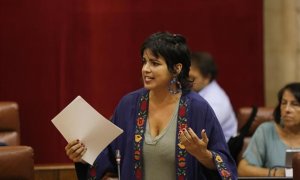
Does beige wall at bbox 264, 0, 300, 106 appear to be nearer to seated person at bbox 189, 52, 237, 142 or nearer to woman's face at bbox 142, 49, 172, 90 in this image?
seated person at bbox 189, 52, 237, 142

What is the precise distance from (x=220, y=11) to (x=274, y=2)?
0.63 metres

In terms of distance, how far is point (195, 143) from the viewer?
9.29 feet

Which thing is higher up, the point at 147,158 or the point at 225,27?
the point at 225,27

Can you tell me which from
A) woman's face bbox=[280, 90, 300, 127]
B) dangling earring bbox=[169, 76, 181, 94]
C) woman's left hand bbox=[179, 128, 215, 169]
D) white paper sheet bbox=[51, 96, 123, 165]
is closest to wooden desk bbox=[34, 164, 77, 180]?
white paper sheet bbox=[51, 96, 123, 165]

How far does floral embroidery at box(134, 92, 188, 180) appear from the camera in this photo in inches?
118

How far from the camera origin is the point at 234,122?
17.3ft

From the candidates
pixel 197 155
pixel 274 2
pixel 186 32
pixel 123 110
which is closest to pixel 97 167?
pixel 123 110

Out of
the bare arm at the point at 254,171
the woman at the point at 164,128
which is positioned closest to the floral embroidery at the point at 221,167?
the woman at the point at 164,128

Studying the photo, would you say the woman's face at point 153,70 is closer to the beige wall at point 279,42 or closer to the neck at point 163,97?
the neck at point 163,97

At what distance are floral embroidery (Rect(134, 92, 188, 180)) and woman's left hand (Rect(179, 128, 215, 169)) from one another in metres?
0.11

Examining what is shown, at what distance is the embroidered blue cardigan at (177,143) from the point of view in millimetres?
2996

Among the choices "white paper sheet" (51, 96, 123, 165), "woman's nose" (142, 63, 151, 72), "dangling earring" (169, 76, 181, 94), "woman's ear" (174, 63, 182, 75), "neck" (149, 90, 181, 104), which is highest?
"woman's nose" (142, 63, 151, 72)

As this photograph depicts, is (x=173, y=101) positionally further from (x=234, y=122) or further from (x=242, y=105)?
(x=242, y=105)

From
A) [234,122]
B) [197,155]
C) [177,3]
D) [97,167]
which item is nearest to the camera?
[197,155]
